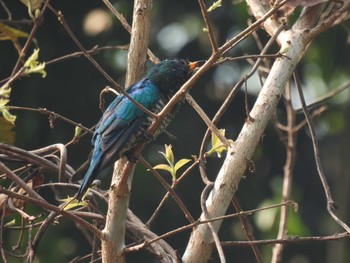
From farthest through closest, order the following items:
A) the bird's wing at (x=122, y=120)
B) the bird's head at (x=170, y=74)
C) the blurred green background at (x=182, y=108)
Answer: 1. the blurred green background at (x=182, y=108)
2. the bird's head at (x=170, y=74)
3. the bird's wing at (x=122, y=120)

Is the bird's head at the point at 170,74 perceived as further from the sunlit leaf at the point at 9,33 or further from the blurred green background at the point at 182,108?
the blurred green background at the point at 182,108

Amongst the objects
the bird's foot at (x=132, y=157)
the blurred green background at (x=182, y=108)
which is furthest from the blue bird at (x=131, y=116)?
the blurred green background at (x=182, y=108)

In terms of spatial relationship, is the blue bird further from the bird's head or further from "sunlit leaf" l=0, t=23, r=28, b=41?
→ "sunlit leaf" l=0, t=23, r=28, b=41

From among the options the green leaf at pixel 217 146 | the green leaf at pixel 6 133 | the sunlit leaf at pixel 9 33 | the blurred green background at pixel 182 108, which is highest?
the sunlit leaf at pixel 9 33

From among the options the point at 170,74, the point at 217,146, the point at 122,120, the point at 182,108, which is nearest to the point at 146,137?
the point at 217,146

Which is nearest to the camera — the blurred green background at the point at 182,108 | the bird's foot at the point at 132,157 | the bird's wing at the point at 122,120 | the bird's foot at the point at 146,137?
the bird's foot at the point at 132,157

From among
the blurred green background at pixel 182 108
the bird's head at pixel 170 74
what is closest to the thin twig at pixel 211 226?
the bird's head at pixel 170 74

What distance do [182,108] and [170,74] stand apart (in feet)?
11.3

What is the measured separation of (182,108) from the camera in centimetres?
687

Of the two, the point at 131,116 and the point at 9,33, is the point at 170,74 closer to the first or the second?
the point at 131,116

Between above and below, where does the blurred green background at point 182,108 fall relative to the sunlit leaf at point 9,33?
below

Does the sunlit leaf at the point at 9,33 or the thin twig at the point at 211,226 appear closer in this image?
the thin twig at the point at 211,226

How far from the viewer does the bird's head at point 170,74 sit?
3424mm

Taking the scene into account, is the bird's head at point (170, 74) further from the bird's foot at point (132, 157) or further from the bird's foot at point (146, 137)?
the bird's foot at point (132, 157)
